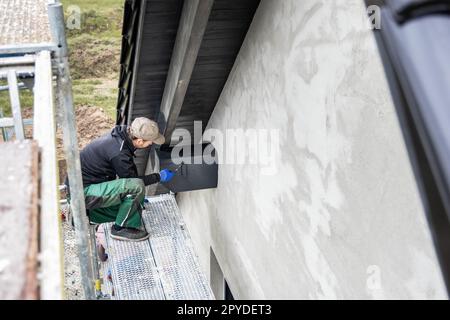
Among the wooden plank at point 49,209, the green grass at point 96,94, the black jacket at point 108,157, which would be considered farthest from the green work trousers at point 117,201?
the green grass at point 96,94

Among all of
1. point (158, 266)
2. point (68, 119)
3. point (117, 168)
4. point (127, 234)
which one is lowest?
point (158, 266)

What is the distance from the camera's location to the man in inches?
166

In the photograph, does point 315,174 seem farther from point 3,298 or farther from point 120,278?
point 120,278

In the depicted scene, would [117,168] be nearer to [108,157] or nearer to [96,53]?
[108,157]

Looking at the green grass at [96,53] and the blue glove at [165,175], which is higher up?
the green grass at [96,53]

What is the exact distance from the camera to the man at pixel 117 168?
421 cm

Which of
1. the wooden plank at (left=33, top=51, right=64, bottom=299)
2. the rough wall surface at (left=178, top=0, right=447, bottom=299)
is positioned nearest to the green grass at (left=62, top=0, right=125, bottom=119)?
the rough wall surface at (left=178, top=0, right=447, bottom=299)

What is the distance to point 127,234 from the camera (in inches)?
181

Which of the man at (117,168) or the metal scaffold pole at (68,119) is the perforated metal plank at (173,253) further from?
the metal scaffold pole at (68,119)

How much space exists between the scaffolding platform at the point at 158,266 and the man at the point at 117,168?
0.35 m

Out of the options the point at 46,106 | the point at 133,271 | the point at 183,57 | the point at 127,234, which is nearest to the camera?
the point at 46,106

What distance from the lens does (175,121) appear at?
467cm

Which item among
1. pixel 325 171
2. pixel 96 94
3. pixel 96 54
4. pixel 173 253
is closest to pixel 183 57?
pixel 325 171

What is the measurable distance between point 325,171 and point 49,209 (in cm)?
170
